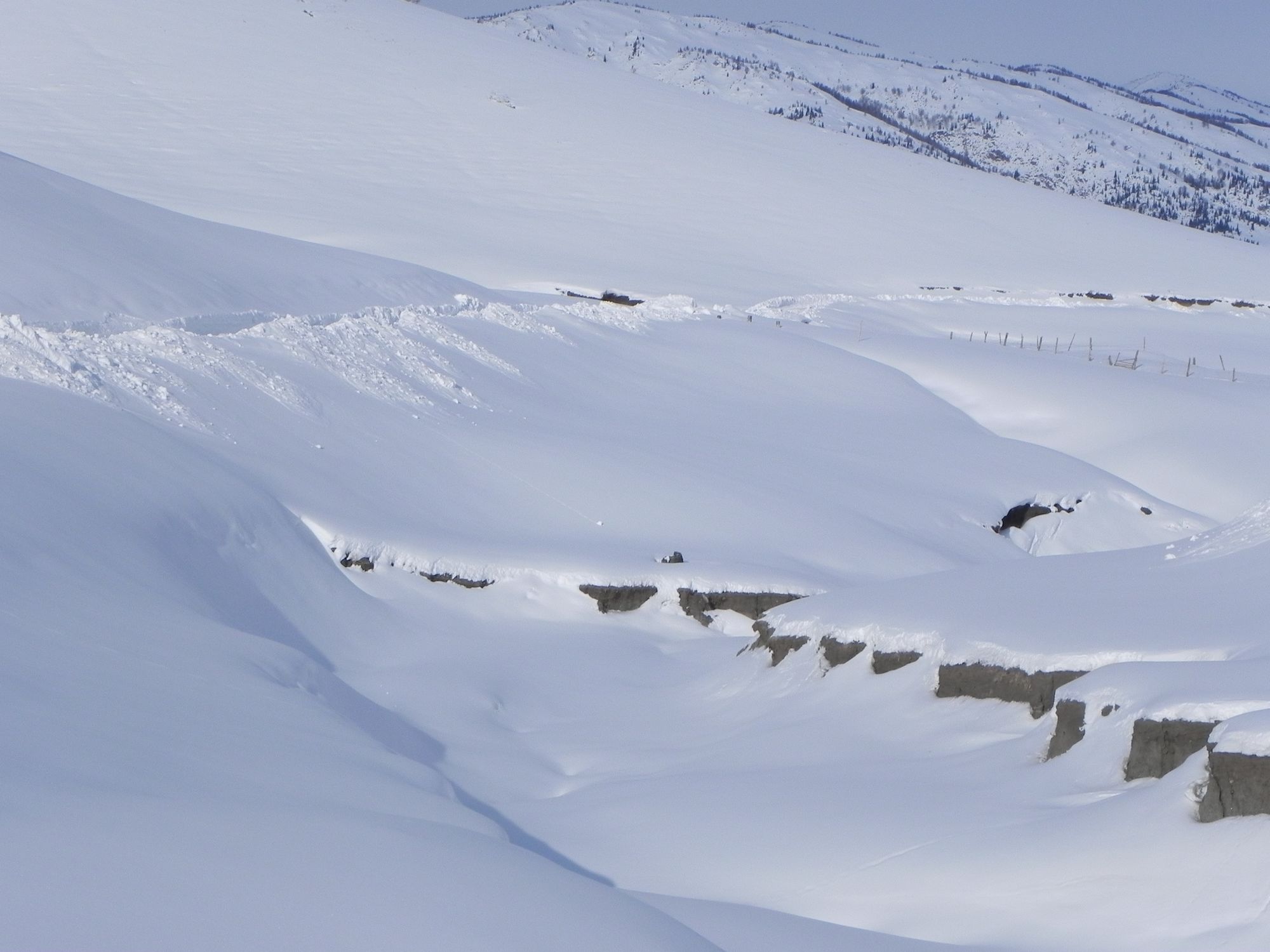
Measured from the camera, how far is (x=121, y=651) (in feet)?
18.9

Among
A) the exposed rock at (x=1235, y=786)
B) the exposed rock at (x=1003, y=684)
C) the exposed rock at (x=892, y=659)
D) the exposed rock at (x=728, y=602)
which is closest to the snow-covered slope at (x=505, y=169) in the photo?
the exposed rock at (x=728, y=602)

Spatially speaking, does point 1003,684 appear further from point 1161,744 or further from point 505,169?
point 505,169

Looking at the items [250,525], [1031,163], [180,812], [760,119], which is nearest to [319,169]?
[760,119]

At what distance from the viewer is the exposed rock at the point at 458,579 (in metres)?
10.5

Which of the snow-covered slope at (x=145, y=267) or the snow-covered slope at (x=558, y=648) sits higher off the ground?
the snow-covered slope at (x=145, y=267)

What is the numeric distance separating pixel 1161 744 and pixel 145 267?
→ 1141 cm

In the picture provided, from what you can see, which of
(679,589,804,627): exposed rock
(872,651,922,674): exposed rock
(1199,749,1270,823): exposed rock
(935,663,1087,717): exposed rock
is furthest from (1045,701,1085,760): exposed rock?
(679,589,804,627): exposed rock

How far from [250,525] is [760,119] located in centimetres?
3894

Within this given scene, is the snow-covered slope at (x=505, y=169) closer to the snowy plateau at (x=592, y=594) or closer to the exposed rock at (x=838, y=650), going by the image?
the snowy plateau at (x=592, y=594)

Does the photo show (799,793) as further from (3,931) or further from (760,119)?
(760,119)

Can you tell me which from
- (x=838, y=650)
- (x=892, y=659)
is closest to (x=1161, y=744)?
(x=892, y=659)

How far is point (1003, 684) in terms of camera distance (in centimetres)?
632

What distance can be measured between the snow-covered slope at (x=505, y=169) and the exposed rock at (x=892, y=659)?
58.4ft

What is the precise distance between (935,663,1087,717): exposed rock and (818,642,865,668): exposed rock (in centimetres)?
81
